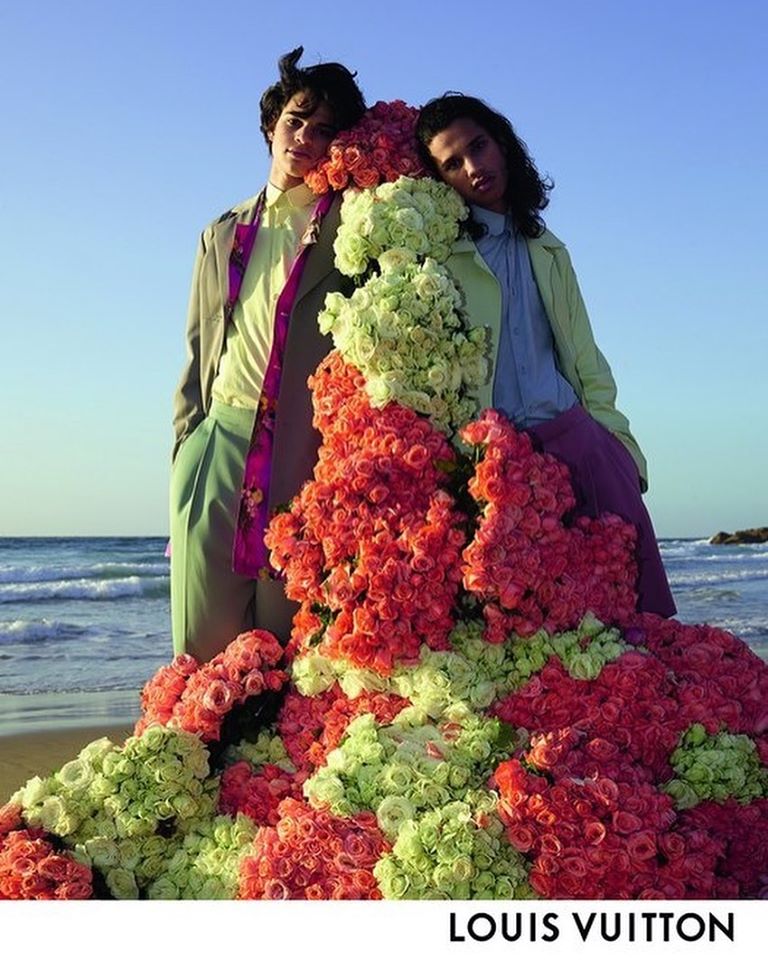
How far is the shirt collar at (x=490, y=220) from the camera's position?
5168 millimetres

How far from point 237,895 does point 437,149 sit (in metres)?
2.91

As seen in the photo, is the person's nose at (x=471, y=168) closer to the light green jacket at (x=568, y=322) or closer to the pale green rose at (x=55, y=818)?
the light green jacket at (x=568, y=322)

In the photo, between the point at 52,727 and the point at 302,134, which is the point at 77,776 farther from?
the point at 52,727

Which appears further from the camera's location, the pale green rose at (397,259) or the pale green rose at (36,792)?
the pale green rose at (397,259)

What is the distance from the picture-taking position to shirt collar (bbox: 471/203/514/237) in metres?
5.17

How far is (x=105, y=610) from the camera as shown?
58.9 feet

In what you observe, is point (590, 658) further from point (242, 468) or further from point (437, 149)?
point (437, 149)

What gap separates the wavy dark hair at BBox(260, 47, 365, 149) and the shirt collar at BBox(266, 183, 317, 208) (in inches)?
11.8

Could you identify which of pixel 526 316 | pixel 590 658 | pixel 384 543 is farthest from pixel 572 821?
pixel 526 316

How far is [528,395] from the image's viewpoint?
5055 mm

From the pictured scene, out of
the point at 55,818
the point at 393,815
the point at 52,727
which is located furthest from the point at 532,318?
the point at 52,727

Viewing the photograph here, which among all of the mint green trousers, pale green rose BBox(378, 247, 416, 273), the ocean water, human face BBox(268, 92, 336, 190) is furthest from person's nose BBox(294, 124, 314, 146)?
the ocean water

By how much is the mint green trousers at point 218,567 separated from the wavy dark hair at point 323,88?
1.29m

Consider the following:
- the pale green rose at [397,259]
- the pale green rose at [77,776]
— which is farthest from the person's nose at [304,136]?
the pale green rose at [77,776]
